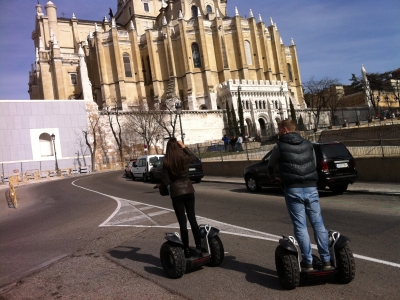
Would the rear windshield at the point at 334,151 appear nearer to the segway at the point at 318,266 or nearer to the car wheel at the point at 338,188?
the car wheel at the point at 338,188

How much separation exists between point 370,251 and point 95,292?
3.81 meters

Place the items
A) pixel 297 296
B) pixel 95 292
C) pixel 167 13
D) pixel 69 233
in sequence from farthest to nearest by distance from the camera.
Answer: pixel 167 13 → pixel 69 233 → pixel 95 292 → pixel 297 296

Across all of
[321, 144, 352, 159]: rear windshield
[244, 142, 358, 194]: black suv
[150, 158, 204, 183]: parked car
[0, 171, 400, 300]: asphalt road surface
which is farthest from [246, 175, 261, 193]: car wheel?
[150, 158, 204, 183]: parked car

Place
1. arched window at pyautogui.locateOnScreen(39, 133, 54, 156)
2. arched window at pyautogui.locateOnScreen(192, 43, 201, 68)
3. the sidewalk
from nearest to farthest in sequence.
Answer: the sidewalk, arched window at pyautogui.locateOnScreen(39, 133, 54, 156), arched window at pyautogui.locateOnScreen(192, 43, 201, 68)

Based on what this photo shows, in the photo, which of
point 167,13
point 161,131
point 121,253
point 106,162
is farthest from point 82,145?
point 121,253

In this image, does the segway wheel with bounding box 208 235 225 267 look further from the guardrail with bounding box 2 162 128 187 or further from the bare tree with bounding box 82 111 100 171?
the bare tree with bounding box 82 111 100 171

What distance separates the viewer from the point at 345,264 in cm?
387

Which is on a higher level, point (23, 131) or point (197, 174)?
point (23, 131)

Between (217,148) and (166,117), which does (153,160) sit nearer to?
(217,148)

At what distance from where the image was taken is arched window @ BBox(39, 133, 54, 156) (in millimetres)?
49125

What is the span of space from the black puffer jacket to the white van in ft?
62.2

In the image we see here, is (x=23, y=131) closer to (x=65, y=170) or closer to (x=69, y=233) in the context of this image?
(x=65, y=170)

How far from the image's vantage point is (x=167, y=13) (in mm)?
72438

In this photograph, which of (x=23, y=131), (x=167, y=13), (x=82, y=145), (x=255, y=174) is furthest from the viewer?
(x=167, y=13)
